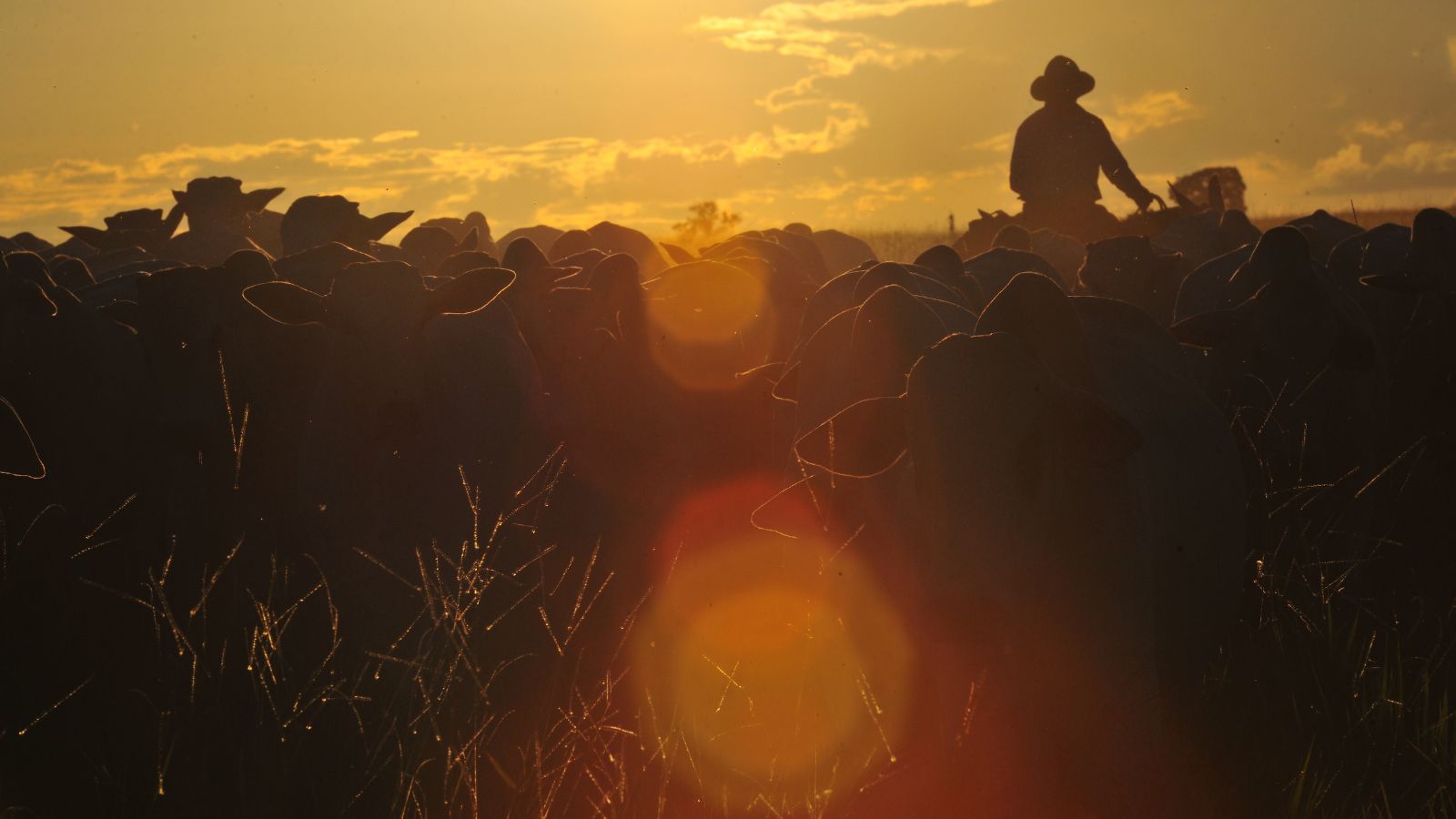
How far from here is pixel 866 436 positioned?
14.4 ft

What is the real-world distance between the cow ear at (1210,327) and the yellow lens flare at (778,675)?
259cm

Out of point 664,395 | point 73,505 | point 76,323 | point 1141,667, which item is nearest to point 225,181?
point 76,323

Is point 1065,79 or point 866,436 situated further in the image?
point 1065,79

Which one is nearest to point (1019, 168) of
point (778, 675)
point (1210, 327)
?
point (1210, 327)

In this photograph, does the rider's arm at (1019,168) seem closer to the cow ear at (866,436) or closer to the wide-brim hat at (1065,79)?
the wide-brim hat at (1065,79)

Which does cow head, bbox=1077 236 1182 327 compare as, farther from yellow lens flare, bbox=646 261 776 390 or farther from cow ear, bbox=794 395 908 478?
cow ear, bbox=794 395 908 478

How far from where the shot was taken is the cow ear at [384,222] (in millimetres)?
10586

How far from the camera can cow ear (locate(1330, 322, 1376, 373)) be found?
655cm

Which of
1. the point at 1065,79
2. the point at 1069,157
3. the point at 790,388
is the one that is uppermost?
the point at 1065,79

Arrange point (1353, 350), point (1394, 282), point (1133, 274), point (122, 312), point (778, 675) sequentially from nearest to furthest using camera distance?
point (778, 675) → point (1353, 350) → point (122, 312) → point (1394, 282) → point (1133, 274)

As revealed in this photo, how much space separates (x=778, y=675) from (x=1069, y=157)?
1051 centimetres

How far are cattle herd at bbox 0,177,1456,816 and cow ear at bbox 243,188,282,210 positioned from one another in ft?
14.1

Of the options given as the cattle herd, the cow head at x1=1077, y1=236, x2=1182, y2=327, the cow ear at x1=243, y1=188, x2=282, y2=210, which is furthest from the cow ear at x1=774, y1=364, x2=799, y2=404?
the cow ear at x1=243, y1=188, x2=282, y2=210

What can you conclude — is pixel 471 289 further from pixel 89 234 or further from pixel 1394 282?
pixel 89 234
